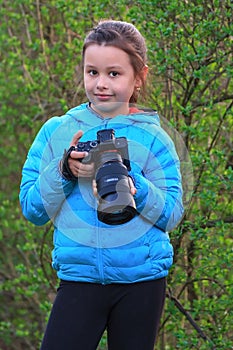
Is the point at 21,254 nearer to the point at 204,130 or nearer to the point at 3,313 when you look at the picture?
the point at 3,313

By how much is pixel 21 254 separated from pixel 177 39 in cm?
274

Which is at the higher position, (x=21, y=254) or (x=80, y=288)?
(x=80, y=288)

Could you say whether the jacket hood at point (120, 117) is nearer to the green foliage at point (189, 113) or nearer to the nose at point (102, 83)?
the nose at point (102, 83)

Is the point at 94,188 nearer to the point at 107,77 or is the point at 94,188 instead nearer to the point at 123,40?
the point at 107,77

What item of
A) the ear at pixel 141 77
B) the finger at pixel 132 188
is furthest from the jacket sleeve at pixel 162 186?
the ear at pixel 141 77

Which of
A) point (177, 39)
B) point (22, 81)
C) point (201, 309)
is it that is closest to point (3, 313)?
point (22, 81)

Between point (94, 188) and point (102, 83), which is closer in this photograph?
point (94, 188)

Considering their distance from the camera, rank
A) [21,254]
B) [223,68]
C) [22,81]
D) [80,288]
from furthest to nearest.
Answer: [21,254], [22,81], [223,68], [80,288]

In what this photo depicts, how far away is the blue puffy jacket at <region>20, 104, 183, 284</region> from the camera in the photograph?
9.45 ft

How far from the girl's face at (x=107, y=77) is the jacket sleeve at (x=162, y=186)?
21 centimetres

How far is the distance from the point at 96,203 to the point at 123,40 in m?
0.63

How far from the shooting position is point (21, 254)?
6562 mm

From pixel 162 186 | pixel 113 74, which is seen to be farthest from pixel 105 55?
pixel 162 186

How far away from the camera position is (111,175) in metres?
2.69
